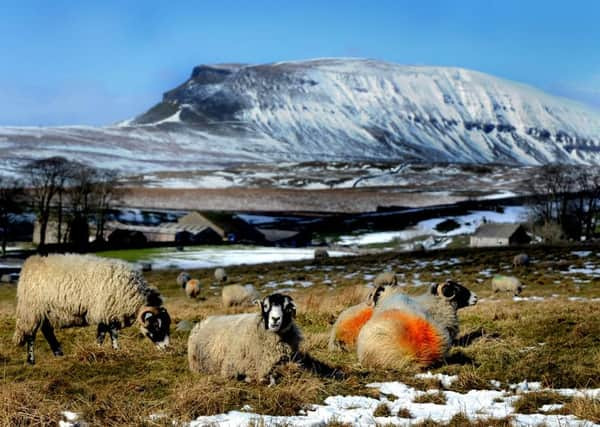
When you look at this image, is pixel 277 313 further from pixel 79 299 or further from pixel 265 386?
pixel 79 299

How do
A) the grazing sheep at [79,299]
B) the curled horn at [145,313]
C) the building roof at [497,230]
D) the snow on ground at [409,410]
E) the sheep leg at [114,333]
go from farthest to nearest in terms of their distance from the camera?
the building roof at [497,230] → the grazing sheep at [79,299] → the sheep leg at [114,333] → the curled horn at [145,313] → the snow on ground at [409,410]

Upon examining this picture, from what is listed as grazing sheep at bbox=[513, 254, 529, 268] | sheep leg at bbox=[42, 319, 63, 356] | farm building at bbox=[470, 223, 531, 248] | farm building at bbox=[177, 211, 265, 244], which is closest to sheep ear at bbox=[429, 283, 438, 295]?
sheep leg at bbox=[42, 319, 63, 356]

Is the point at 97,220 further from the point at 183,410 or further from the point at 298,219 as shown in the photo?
the point at 183,410

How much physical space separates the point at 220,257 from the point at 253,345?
67.8 m

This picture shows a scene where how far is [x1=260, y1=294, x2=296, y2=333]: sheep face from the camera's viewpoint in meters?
10.9

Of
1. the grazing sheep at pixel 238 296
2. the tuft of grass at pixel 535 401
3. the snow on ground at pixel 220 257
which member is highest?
the tuft of grass at pixel 535 401

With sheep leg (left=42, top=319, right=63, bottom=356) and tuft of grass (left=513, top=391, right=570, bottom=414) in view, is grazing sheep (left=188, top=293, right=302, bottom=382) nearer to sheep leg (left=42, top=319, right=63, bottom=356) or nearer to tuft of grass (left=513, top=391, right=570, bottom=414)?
Answer: tuft of grass (left=513, top=391, right=570, bottom=414)

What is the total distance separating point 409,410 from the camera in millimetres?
8992

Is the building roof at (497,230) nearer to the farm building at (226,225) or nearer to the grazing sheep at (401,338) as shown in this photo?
the farm building at (226,225)

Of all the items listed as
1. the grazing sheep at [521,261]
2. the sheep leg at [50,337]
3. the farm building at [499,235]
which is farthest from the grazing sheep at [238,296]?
the farm building at [499,235]

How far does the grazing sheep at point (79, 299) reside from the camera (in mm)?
14164

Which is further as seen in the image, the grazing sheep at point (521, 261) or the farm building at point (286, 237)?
the farm building at point (286, 237)

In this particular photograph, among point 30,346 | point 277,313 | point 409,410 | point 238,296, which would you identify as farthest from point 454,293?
point 238,296

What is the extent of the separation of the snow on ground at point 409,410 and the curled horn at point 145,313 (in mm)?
5204
